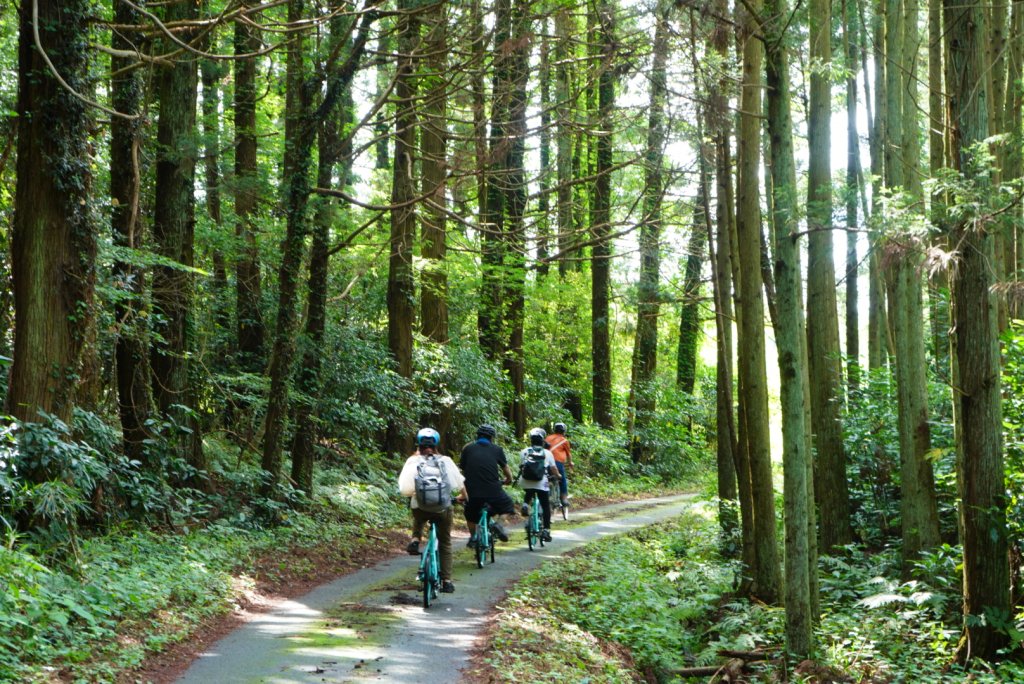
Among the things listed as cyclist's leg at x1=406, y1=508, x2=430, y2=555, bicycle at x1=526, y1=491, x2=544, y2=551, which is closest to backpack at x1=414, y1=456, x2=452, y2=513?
cyclist's leg at x1=406, y1=508, x2=430, y2=555

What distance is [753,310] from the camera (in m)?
11.3

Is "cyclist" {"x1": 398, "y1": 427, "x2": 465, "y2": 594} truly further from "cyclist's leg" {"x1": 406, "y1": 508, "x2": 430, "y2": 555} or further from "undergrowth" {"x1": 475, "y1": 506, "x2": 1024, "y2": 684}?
"undergrowth" {"x1": 475, "y1": 506, "x2": 1024, "y2": 684}

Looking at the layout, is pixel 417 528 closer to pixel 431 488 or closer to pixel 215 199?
pixel 431 488

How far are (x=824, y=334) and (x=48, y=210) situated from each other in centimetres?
1087

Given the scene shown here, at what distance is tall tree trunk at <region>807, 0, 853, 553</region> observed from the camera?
1227 cm

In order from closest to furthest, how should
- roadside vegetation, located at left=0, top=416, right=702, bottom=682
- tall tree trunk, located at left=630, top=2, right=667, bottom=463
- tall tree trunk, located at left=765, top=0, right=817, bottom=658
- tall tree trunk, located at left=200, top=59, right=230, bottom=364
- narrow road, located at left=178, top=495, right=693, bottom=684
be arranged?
roadside vegetation, located at left=0, top=416, right=702, bottom=682 → narrow road, located at left=178, top=495, right=693, bottom=684 → tall tree trunk, located at left=765, top=0, right=817, bottom=658 → tall tree trunk, located at left=630, top=2, right=667, bottom=463 → tall tree trunk, located at left=200, top=59, right=230, bottom=364

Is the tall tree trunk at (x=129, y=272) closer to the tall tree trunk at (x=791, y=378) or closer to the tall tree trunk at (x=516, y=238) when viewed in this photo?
the tall tree trunk at (x=516, y=238)

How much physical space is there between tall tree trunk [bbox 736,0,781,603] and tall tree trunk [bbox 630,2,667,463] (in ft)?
3.51

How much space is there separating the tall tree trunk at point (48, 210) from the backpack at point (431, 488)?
12.9 ft

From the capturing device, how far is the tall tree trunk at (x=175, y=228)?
13.9m

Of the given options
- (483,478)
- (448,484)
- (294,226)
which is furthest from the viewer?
(294,226)

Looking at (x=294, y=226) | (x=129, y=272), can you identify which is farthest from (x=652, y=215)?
(x=129, y=272)

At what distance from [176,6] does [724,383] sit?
10999 millimetres

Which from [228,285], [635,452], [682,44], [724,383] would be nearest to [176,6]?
[228,285]
